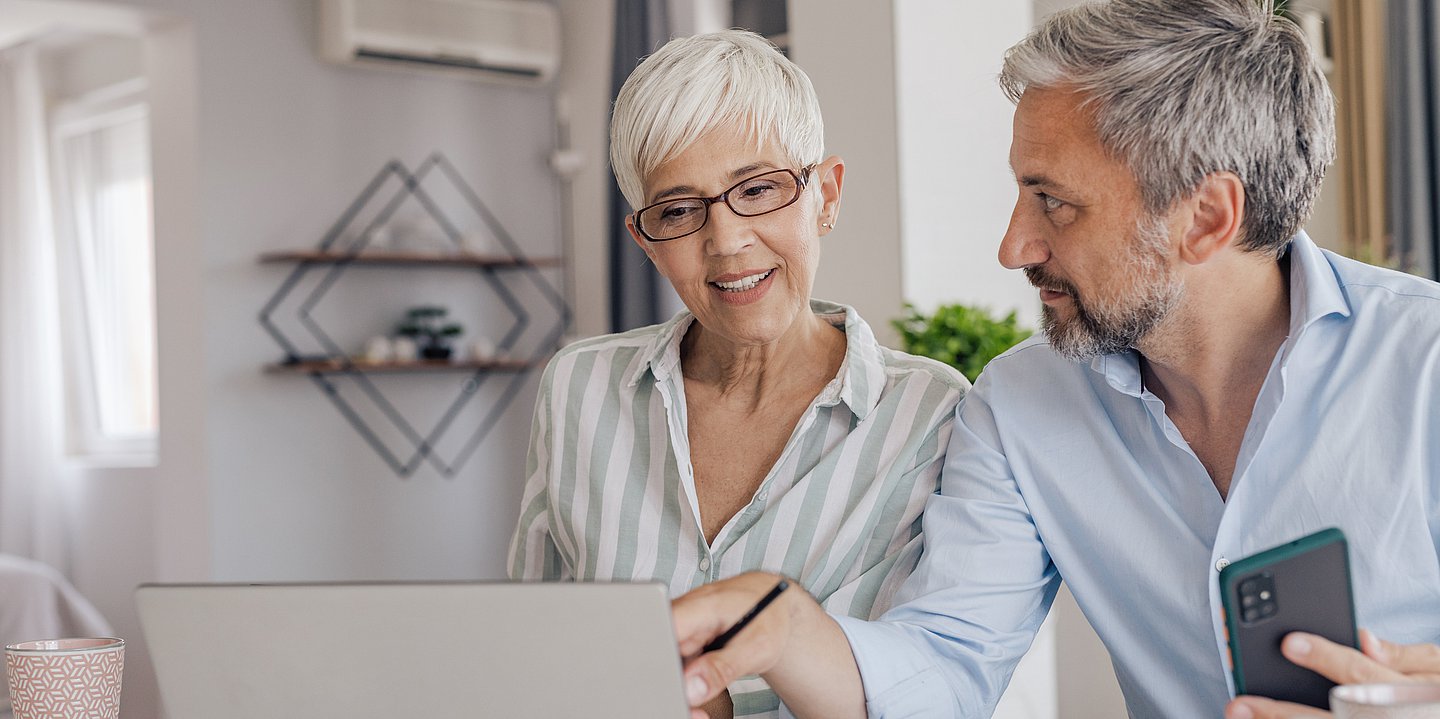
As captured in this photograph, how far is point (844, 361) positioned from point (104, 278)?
5.11 m

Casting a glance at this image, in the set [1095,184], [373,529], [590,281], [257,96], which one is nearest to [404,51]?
[257,96]

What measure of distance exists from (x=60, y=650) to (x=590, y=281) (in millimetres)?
4126

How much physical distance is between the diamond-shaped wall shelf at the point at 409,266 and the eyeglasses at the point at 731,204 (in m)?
3.19

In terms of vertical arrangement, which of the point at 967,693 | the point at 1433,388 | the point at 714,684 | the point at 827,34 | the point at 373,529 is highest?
the point at 827,34

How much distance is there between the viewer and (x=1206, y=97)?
3.59 ft

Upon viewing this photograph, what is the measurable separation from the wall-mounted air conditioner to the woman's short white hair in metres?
3.31

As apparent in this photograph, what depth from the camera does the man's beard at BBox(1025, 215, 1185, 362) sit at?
1130 mm

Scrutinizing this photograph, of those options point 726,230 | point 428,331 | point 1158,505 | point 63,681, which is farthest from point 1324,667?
point 428,331

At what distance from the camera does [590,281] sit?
5.07m

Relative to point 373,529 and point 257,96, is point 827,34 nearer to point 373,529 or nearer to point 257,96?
point 257,96

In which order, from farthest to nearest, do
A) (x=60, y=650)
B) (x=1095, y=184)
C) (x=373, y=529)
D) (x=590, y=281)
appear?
1. (x=590, y=281)
2. (x=373, y=529)
3. (x=1095, y=184)
4. (x=60, y=650)

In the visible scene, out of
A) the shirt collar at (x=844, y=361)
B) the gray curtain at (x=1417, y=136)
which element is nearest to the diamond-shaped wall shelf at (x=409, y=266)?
the gray curtain at (x=1417, y=136)

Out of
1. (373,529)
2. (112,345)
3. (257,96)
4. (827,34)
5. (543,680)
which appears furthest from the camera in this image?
(112,345)

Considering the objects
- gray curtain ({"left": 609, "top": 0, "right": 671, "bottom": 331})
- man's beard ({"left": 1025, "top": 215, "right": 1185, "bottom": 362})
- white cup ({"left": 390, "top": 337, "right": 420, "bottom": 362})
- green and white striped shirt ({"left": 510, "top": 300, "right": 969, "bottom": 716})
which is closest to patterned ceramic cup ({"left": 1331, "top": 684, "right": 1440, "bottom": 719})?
man's beard ({"left": 1025, "top": 215, "right": 1185, "bottom": 362})
